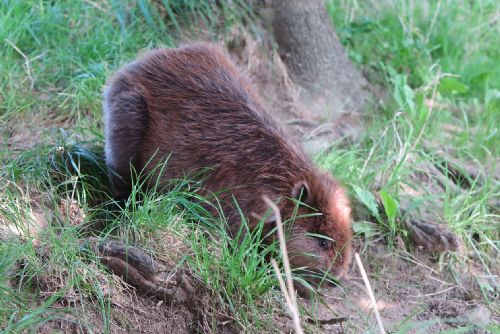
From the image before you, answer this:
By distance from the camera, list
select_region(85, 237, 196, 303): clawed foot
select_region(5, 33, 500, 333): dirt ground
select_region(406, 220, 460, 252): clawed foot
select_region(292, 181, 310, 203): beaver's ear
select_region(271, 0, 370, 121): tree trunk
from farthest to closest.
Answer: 1. select_region(271, 0, 370, 121): tree trunk
2. select_region(406, 220, 460, 252): clawed foot
3. select_region(292, 181, 310, 203): beaver's ear
4. select_region(85, 237, 196, 303): clawed foot
5. select_region(5, 33, 500, 333): dirt ground

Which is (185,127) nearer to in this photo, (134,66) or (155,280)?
(134,66)

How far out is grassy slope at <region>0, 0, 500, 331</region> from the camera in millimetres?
3682

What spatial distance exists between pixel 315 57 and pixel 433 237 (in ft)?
6.95

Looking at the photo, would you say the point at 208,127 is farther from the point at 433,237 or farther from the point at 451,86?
the point at 451,86

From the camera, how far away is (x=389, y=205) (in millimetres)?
4746

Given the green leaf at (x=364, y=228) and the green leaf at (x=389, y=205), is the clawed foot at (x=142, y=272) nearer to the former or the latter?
the green leaf at (x=364, y=228)

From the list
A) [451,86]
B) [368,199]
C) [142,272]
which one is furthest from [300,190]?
[451,86]

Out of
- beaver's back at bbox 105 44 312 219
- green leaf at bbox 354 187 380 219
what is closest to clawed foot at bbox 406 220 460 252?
green leaf at bbox 354 187 380 219

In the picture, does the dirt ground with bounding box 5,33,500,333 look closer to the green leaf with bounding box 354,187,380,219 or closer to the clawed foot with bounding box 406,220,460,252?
the clawed foot with bounding box 406,220,460,252

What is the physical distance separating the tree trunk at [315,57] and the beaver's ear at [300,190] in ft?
6.24

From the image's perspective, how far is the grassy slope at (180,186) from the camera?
145 inches

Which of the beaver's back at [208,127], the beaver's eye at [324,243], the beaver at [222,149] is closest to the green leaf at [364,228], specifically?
the beaver at [222,149]

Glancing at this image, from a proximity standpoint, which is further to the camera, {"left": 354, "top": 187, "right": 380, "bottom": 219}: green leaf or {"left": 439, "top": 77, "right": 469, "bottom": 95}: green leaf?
{"left": 439, "top": 77, "right": 469, "bottom": 95}: green leaf

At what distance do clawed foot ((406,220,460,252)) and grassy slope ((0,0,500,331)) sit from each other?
0.32ft
